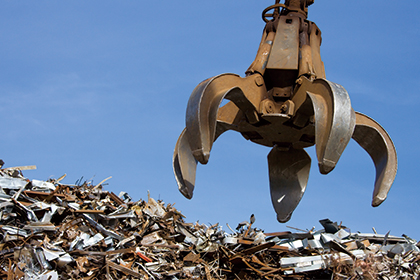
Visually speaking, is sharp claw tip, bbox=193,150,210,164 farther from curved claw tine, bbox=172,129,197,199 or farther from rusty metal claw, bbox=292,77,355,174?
rusty metal claw, bbox=292,77,355,174

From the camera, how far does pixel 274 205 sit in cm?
624

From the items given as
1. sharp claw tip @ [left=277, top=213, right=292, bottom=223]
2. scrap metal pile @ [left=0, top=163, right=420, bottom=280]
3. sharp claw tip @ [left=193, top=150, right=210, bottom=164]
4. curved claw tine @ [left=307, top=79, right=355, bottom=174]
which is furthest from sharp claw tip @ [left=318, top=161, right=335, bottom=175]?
scrap metal pile @ [left=0, top=163, right=420, bottom=280]

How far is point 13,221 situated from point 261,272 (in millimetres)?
3538

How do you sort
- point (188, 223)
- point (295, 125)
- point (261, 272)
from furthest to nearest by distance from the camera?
point (188, 223), point (261, 272), point (295, 125)

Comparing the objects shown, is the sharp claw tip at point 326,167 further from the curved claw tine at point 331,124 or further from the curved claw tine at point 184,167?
the curved claw tine at point 184,167

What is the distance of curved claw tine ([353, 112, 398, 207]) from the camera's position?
4688 mm

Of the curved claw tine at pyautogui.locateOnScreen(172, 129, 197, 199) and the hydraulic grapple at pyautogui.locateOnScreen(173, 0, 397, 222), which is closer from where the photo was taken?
the hydraulic grapple at pyautogui.locateOnScreen(173, 0, 397, 222)

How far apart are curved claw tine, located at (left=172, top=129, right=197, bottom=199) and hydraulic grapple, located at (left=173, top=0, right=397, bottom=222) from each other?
10mm

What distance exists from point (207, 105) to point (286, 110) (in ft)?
2.84

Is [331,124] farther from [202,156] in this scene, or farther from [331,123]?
[202,156]

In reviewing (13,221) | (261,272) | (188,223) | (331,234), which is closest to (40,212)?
(13,221)

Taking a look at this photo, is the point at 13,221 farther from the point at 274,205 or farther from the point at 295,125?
the point at 295,125

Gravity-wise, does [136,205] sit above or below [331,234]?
above

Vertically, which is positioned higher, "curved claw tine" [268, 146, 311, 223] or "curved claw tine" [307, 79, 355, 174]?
"curved claw tine" [268, 146, 311, 223]
